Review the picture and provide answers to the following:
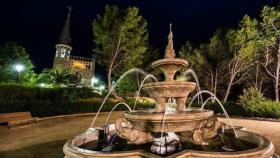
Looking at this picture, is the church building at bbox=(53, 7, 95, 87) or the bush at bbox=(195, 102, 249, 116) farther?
the church building at bbox=(53, 7, 95, 87)

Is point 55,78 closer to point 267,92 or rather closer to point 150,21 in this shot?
point 150,21

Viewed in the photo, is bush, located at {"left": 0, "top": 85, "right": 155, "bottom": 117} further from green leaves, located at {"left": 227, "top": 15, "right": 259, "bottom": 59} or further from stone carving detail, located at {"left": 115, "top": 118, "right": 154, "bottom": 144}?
green leaves, located at {"left": 227, "top": 15, "right": 259, "bottom": 59}

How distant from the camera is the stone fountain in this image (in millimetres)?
4871

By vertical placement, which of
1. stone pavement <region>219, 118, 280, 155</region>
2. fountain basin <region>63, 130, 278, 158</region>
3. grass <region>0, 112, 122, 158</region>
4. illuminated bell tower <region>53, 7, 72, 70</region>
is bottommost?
grass <region>0, 112, 122, 158</region>

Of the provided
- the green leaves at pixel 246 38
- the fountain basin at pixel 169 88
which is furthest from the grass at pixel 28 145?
the green leaves at pixel 246 38

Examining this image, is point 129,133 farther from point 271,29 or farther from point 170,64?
point 271,29

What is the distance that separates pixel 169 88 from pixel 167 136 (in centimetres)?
130

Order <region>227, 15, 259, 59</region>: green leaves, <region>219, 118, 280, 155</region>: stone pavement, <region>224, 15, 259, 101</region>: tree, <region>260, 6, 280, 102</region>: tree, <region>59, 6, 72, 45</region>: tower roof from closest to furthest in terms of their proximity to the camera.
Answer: <region>219, 118, 280, 155</region>: stone pavement, <region>260, 6, 280, 102</region>: tree, <region>227, 15, 259, 59</region>: green leaves, <region>224, 15, 259, 101</region>: tree, <region>59, 6, 72, 45</region>: tower roof

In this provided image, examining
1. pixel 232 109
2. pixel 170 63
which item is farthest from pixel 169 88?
pixel 232 109

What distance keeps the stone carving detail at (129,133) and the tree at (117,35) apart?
79.0 feet

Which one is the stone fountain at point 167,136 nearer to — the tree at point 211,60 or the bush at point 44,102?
the bush at point 44,102

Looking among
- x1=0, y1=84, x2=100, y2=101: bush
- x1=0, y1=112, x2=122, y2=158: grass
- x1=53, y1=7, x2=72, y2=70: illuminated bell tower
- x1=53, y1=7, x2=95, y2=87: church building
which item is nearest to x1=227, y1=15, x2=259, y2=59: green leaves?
x1=0, y1=84, x2=100, y2=101: bush

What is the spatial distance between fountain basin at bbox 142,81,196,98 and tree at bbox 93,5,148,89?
76.3 feet

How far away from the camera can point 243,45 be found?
88.9ft
